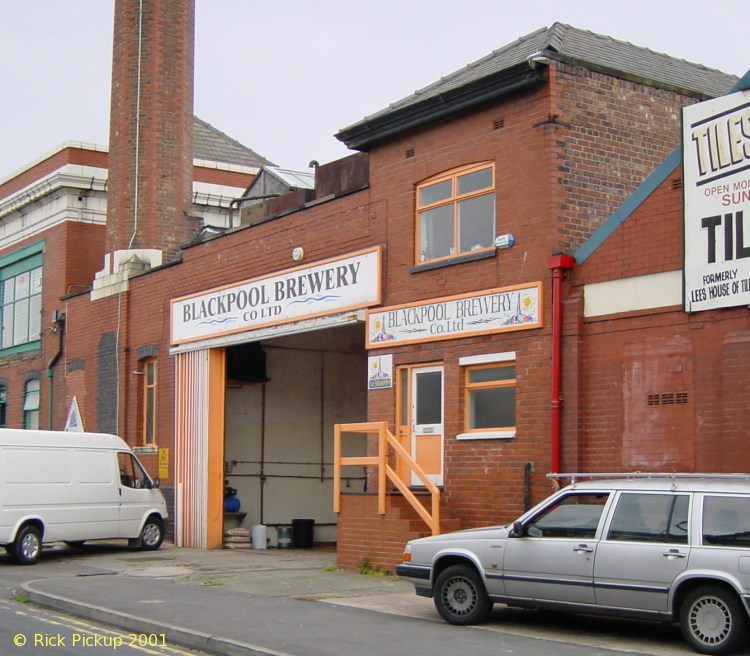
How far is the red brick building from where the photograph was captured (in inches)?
589

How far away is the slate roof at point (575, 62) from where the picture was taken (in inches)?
631

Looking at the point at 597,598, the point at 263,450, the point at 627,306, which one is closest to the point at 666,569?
the point at 597,598

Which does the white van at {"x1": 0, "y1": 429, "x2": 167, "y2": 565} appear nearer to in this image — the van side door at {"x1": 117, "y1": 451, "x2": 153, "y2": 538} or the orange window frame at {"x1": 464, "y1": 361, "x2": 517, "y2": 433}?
the van side door at {"x1": 117, "y1": 451, "x2": 153, "y2": 538}

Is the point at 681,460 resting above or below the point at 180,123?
below

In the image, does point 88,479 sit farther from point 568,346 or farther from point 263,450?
point 568,346

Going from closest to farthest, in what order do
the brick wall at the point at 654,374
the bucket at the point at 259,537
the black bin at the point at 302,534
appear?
the brick wall at the point at 654,374 < the bucket at the point at 259,537 < the black bin at the point at 302,534

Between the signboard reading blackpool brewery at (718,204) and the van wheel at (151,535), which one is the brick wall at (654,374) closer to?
the signboard reading blackpool brewery at (718,204)

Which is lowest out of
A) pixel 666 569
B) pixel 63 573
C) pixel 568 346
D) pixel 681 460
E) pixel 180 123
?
pixel 63 573

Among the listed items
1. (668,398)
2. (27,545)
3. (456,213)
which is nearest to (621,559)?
(668,398)

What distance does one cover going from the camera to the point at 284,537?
2362cm

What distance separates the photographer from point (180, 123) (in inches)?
1061

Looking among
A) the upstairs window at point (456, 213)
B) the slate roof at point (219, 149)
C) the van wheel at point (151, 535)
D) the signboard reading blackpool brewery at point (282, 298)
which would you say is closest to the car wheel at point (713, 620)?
the upstairs window at point (456, 213)

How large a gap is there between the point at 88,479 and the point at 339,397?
23.4 ft

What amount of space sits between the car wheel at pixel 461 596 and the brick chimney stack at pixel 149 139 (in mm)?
15865
